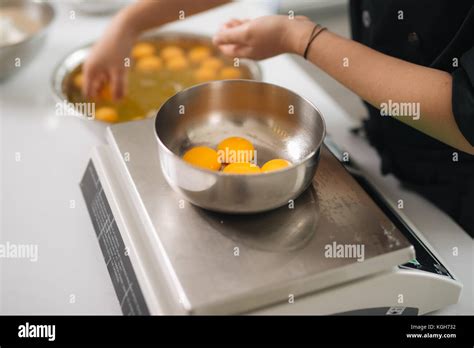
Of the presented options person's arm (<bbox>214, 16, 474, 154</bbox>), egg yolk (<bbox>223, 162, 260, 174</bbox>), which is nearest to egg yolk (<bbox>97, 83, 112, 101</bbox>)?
person's arm (<bbox>214, 16, 474, 154</bbox>)

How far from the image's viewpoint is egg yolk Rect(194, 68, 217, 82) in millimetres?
1633

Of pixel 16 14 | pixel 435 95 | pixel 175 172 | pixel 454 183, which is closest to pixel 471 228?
pixel 454 183

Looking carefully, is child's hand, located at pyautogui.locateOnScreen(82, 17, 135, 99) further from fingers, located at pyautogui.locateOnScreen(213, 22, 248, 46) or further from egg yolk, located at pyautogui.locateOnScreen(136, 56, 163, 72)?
fingers, located at pyautogui.locateOnScreen(213, 22, 248, 46)

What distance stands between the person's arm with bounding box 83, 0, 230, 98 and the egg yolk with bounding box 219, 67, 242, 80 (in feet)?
0.69

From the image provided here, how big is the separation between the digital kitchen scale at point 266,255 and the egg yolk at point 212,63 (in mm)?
646

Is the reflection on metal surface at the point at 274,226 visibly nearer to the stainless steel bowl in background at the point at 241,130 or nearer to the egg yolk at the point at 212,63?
the stainless steel bowl in background at the point at 241,130

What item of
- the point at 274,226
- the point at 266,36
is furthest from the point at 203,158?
the point at 266,36

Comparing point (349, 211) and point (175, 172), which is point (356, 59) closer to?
point (349, 211)

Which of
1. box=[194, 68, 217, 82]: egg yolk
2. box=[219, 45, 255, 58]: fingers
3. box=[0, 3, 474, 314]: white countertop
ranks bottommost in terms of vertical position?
box=[0, 3, 474, 314]: white countertop

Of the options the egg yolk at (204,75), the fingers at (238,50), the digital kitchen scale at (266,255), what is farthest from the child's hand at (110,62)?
the digital kitchen scale at (266,255)

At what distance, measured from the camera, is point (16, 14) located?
1816 mm

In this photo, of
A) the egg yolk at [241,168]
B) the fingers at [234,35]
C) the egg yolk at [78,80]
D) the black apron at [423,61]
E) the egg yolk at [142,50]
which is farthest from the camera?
the egg yolk at [142,50]

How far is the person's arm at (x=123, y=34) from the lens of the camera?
146 cm

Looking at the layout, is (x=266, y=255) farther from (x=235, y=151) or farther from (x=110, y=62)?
(x=110, y=62)
